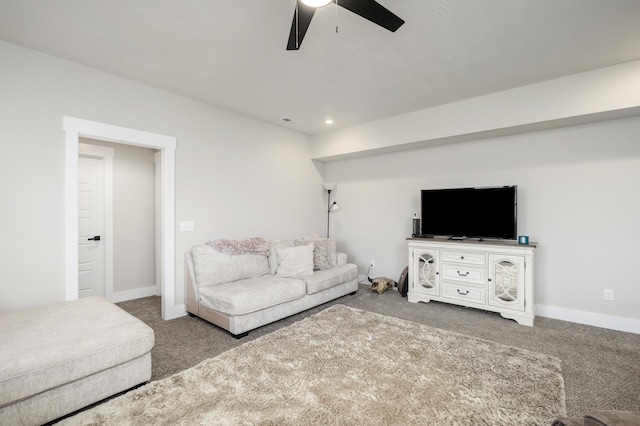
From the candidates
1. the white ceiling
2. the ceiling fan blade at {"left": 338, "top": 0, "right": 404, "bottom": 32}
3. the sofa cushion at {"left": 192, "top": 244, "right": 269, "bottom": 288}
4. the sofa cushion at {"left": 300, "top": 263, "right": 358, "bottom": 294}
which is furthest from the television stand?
the ceiling fan blade at {"left": 338, "top": 0, "right": 404, "bottom": 32}


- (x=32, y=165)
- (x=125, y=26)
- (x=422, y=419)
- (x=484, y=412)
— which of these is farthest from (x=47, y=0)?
(x=484, y=412)

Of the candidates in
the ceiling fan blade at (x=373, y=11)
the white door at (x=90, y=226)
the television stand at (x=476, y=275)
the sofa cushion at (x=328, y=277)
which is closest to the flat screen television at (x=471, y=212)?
the television stand at (x=476, y=275)

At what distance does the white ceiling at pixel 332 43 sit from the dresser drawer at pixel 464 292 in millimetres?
2352

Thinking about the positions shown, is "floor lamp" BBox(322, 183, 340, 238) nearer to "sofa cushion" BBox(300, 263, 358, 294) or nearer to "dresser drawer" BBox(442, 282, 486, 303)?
"sofa cushion" BBox(300, 263, 358, 294)

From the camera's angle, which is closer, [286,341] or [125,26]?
[125,26]

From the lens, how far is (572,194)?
340cm

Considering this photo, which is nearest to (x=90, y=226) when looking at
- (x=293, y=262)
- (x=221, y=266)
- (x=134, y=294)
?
(x=134, y=294)

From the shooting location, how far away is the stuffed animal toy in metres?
4.52

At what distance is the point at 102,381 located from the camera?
1878 millimetres

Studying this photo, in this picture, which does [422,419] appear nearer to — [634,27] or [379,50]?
[379,50]

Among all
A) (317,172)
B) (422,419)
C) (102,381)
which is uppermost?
(317,172)

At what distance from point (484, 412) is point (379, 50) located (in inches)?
109

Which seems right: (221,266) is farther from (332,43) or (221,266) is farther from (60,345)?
(332,43)

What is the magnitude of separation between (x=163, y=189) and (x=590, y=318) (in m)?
5.04
